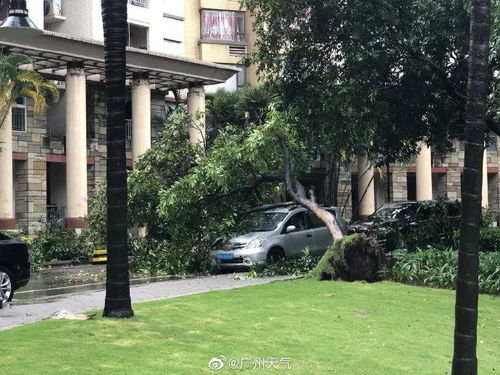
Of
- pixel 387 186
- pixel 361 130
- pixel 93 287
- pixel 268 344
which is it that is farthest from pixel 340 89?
pixel 387 186

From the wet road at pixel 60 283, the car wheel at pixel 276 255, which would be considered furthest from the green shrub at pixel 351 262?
the wet road at pixel 60 283

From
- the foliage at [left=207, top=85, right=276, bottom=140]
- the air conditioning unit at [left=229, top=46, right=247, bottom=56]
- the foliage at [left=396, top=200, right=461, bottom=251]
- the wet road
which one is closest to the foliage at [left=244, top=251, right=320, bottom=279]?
the wet road

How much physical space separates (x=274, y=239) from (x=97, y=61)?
12.7 m

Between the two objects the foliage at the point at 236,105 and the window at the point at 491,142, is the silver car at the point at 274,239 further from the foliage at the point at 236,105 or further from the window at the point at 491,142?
the foliage at the point at 236,105

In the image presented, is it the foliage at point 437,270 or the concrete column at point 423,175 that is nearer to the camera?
the foliage at point 437,270

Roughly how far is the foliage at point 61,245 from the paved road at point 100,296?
10.3 meters

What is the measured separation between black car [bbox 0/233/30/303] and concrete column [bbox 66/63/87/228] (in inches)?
586

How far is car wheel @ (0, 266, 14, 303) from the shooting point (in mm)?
12742

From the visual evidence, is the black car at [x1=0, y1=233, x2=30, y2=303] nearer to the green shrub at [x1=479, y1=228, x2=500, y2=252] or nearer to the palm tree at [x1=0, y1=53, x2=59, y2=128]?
the palm tree at [x1=0, y1=53, x2=59, y2=128]

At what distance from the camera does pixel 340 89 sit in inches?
714

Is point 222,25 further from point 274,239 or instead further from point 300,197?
point 300,197

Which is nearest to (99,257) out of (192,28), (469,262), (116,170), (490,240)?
(490,240)

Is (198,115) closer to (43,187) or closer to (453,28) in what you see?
(453,28)

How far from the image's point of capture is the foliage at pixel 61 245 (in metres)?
26.1
